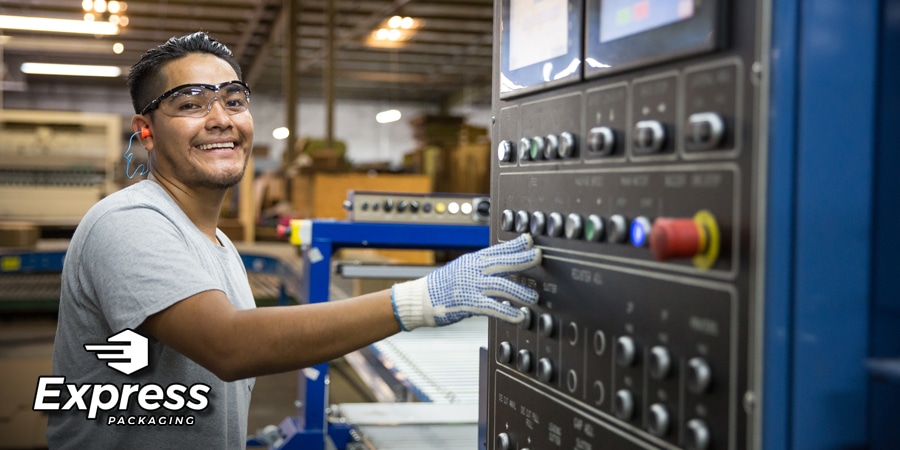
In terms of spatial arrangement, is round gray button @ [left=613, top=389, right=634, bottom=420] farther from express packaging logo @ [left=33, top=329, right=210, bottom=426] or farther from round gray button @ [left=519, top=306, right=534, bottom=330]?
express packaging logo @ [left=33, top=329, right=210, bottom=426]

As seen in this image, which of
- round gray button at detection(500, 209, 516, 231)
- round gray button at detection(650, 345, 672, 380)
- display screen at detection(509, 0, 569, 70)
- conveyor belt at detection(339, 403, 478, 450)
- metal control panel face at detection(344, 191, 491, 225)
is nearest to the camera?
round gray button at detection(650, 345, 672, 380)

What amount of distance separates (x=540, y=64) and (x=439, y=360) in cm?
199

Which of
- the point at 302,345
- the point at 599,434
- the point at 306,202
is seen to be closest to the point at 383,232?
the point at 302,345

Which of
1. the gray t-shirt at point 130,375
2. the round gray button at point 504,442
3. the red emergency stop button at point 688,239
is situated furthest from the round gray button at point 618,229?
the gray t-shirt at point 130,375

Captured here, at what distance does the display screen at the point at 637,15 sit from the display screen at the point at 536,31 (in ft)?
0.29

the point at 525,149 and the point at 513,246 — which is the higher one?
the point at 525,149

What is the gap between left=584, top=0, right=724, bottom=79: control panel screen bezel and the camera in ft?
2.37

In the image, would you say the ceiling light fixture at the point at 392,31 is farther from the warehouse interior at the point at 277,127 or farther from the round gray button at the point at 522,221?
the round gray button at the point at 522,221

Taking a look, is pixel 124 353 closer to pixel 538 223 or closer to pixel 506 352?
pixel 506 352

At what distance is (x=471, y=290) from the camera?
105 cm

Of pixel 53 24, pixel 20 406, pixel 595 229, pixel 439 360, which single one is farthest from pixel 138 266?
pixel 53 24

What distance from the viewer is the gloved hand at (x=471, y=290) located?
3.40ft

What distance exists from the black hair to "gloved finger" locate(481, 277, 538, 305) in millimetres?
781

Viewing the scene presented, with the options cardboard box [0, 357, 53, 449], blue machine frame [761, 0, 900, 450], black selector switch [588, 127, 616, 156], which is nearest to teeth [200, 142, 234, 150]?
black selector switch [588, 127, 616, 156]
